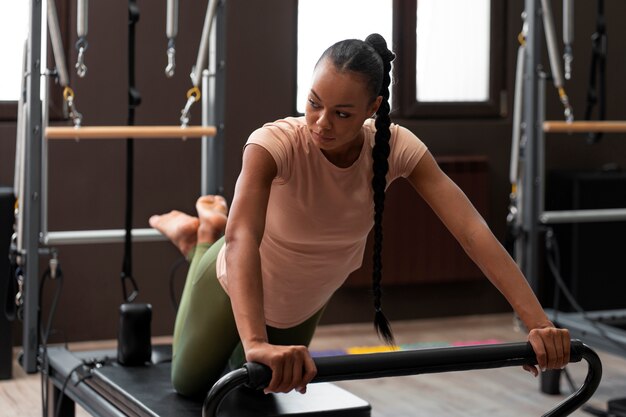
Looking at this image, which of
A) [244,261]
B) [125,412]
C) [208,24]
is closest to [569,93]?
[208,24]

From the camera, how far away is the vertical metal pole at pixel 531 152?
13.1ft

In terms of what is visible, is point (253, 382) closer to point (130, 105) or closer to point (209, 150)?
point (130, 105)

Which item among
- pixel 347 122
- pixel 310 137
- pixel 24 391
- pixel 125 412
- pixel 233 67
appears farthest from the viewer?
pixel 233 67

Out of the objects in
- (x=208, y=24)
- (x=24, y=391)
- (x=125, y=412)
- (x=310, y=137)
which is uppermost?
(x=208, y=24)

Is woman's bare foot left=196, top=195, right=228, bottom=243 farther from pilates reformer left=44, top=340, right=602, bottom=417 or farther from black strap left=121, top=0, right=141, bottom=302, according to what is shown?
pilates reformer left=44, top=340, right=602, bottom=417

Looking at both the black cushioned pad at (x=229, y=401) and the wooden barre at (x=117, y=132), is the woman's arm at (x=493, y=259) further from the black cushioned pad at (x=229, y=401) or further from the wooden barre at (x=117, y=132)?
the wooden barre at (x=117, y=132)

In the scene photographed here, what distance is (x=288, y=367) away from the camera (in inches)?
60.6

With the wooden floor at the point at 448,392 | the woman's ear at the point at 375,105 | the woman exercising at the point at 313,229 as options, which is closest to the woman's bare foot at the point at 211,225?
the woman exercising at the point at 313,229

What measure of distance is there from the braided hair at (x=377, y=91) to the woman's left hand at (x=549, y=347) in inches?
11.6

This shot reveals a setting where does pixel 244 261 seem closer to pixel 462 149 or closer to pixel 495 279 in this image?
pixel 495 279

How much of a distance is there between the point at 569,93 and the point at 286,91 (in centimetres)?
155

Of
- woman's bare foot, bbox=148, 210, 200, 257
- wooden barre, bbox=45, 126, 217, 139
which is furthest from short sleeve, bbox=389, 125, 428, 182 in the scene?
wooden barre, bbox=45, 126, 217, 139

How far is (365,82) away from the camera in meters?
1.88

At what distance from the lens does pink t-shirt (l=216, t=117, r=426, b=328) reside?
2.00 meters
